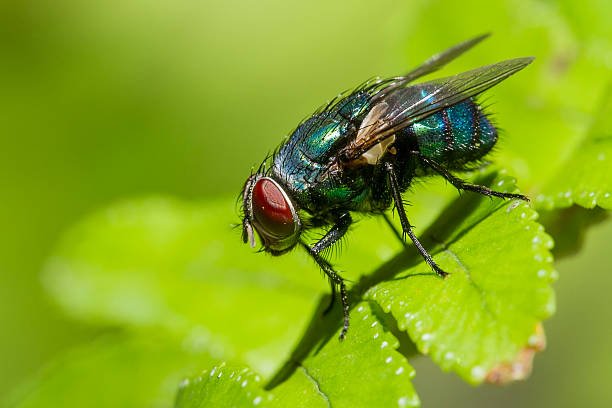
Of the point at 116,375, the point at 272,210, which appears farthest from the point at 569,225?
the point at 116,375

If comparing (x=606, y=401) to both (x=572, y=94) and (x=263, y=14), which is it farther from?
(x=263, y=14)

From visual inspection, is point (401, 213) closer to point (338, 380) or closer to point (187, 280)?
point (338, 380)

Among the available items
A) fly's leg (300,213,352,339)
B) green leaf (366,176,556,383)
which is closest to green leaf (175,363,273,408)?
green leaf (366,176,556,383)

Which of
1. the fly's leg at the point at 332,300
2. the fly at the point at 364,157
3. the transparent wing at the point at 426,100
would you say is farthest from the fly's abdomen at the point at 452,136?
the fly's leg at the point at 332,300

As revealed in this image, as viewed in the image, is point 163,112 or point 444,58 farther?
point 163,112

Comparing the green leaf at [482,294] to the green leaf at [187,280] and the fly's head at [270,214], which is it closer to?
the fly's head at [270,214]

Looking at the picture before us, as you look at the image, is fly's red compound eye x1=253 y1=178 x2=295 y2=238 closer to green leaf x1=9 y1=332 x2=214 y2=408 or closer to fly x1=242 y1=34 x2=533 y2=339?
fly x1=242 y1=34 x2=533 y2=339
